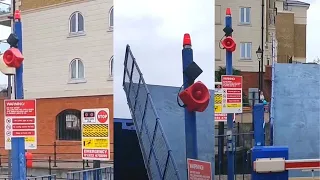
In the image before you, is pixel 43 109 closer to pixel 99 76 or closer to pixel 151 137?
pixel 99 76

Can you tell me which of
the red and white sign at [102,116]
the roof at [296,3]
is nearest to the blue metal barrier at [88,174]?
the red and white sign at [102,116]

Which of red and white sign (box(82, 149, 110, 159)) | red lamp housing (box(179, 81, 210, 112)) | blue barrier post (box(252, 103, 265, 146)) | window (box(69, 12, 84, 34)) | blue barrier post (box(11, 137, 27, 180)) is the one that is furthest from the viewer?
blue barrier post (box(11, 137, 27, 180))

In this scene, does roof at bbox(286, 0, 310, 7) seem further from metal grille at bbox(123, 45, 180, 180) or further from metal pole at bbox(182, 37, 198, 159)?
metal grille at bbox(123, 45, 180, 180)

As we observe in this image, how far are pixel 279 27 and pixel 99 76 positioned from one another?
1.80 ft

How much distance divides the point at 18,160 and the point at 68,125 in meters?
0.26

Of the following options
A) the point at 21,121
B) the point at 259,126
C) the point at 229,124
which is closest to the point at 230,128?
the point at 229,124

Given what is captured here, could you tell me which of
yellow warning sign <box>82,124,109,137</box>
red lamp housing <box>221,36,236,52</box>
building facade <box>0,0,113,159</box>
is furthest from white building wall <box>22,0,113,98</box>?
red lamp housing <box>221,36,236,52</box>

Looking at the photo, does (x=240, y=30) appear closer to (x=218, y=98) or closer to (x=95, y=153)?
(x=218, y=98)

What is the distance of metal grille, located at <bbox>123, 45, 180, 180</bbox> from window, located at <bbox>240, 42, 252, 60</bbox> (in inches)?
11.7

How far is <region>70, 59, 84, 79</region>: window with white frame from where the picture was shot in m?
1.40

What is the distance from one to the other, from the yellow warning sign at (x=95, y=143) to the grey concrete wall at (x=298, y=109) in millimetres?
581

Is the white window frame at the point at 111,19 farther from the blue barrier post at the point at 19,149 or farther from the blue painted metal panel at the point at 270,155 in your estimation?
the blue painted metal panel at the point at 270,155

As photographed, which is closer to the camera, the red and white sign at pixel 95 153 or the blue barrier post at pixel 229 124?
the blue barrier post at pixel 229 124

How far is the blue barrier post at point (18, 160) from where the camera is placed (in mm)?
1639
